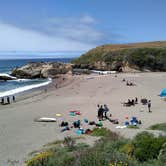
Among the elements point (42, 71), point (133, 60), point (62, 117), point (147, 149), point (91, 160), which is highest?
point (91, 160)

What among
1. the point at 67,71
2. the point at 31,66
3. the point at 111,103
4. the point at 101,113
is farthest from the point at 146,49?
the point at 101,113

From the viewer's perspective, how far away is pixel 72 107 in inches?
1046

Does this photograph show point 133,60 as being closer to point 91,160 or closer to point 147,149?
point 147,149

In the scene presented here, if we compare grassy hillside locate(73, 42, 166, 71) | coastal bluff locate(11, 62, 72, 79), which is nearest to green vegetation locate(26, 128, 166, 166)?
coastal bluff locate(11, 62, 72, 79)

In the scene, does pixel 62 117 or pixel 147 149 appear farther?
pixel 62 117

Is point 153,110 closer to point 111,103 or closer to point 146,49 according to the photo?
point 111,103

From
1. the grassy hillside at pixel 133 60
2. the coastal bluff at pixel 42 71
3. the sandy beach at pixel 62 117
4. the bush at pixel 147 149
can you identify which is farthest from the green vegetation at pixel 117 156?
the grassy hillside at pixel 133 60

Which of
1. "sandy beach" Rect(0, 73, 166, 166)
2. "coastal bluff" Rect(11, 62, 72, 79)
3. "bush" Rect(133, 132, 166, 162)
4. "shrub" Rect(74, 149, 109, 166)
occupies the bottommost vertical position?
"coastal bluff" Rect(11, 62, 72, 79)

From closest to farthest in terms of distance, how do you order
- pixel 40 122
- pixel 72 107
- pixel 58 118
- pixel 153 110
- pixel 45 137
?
pixel 45 137 → pixel 40 122 → pixel 58 118 → pixel 153 110 → pixel 72 107

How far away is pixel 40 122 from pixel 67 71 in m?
48.7

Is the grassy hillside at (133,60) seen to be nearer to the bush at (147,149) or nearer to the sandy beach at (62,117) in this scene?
the sandy beach at (62,117)

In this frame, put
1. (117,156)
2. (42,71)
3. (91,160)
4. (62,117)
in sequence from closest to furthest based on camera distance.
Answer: (91,160) → (117,156) → (62,117) → (42,71)

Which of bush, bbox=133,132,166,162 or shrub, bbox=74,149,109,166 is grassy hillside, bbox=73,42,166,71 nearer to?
bush, bbox=133,132,166,162

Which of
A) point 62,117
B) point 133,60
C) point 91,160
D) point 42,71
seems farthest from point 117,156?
point 133,60
